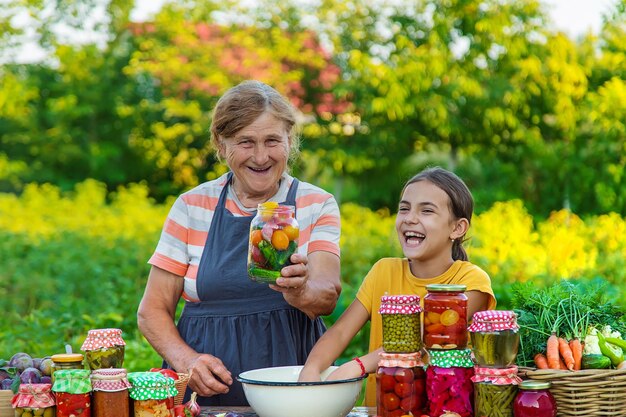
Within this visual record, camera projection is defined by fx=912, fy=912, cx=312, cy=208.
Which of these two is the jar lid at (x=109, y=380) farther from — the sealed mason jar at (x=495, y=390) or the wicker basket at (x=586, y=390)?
the wicker basket at (x=586, y=390)

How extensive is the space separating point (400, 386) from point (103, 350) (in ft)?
2.73

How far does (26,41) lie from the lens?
49.2 feet

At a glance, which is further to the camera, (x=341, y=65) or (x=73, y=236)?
(x=341, y=65)

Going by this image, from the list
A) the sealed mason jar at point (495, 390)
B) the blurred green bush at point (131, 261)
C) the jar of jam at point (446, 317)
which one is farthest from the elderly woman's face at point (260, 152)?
the blurred green bush at point (131, 261)

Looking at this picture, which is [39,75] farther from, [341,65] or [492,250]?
[492,250]

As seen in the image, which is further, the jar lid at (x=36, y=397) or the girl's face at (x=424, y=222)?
the girl's face at (x=424, y=222)

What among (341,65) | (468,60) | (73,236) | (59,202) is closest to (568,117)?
(468,60)

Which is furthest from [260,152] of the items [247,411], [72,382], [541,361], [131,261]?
[131,261]

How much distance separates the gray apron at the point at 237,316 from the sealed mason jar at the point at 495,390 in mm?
987

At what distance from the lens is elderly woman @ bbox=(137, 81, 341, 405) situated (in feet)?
10.6

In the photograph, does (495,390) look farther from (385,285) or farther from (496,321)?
(385,285)

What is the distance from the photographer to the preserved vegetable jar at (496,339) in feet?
7.95

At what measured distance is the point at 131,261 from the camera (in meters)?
8.30

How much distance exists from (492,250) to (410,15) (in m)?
5.00
